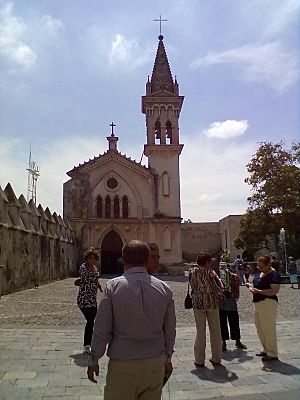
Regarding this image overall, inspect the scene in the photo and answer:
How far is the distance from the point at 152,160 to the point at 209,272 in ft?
102

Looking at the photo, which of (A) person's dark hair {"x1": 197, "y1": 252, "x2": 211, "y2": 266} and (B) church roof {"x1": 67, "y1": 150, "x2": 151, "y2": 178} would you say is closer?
(A) person's dark hair {"x1": 197, "y1": 252, "x2": 211, "y2": 266}

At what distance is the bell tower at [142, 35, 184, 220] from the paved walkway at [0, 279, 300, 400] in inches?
1080

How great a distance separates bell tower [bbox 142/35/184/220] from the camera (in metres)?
36.6

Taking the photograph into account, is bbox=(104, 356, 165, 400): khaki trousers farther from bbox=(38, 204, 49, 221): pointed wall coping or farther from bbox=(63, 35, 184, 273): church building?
bbox=(63, 35, 184, 273): church building

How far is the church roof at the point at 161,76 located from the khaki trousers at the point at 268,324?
34.9 meters

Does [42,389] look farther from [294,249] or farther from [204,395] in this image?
[294,249]

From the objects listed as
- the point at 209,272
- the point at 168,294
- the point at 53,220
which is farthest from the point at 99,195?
the point at 168,294

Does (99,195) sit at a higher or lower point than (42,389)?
higher

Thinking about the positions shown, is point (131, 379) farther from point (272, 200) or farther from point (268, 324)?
point (272, 200)

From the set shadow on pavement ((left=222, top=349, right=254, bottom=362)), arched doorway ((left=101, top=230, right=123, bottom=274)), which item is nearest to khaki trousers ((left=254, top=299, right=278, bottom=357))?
shadow on pavement ((left=222, top=349, right=254, bottom=362))

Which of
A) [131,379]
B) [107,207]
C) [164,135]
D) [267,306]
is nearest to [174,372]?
[267,306]

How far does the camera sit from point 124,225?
35.4 meters

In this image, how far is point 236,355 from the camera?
22.9ft

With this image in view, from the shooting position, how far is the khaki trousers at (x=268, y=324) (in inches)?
258
